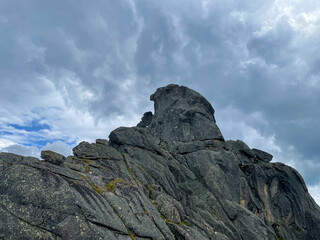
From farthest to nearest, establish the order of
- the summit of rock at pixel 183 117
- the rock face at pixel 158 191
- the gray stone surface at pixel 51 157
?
the summit of rock at pixel 183 117
the gray stone surface at pixel 51 157
the rock face at pixel 158 191

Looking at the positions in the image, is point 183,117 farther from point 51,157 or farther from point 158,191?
point 51,157

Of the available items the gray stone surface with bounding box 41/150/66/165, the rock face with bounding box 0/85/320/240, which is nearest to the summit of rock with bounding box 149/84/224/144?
the rock face with bounding box 0/85/320/240

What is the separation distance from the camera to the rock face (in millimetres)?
19672

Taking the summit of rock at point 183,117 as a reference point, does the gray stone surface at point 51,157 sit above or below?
below

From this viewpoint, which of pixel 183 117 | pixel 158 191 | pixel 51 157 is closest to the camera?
pixel 51 157

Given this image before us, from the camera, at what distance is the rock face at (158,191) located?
19.7 metres

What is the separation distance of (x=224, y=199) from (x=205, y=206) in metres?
5.71

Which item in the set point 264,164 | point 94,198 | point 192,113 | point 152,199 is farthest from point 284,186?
point 94,198

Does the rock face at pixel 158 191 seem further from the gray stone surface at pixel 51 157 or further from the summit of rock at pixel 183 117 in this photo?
the summit of rock at pixel 183 117

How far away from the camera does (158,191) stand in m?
32.4

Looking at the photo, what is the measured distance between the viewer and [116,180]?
28812mm

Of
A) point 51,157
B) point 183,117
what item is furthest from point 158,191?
point 183,117

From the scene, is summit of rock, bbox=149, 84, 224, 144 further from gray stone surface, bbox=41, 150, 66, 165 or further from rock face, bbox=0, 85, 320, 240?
gray stone surface, bbox=41, 150, 66, 165

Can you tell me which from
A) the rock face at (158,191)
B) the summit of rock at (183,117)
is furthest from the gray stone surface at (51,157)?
the summit of rock at (183,117)
